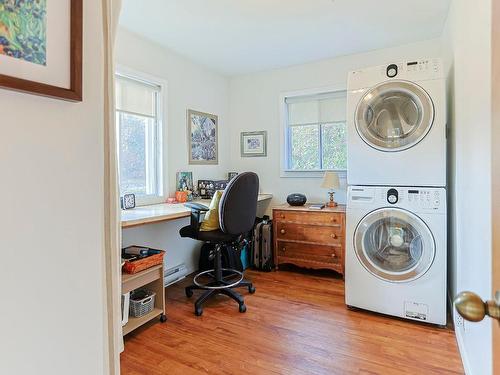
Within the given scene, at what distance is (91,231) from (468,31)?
2.01 meters

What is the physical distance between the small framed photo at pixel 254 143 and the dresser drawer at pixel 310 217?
3.08 ft

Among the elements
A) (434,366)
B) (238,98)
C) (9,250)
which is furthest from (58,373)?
(238,98)

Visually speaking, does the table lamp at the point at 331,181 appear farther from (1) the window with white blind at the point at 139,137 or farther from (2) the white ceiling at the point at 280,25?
(1) the window with white blind at the point at 139,137

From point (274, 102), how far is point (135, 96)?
1689 mm

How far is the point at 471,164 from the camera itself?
5.10ft

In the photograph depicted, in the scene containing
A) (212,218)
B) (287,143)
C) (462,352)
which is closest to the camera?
(462,352)

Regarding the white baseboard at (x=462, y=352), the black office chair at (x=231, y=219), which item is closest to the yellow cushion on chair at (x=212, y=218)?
the black office chair at (x=231, y=219)

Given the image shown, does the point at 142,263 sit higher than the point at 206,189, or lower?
lower

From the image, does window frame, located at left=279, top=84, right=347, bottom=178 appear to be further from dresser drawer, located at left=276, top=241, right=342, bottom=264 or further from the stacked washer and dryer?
the stacked washer and dryer

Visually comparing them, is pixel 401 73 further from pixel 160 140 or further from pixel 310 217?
pixel 160 140

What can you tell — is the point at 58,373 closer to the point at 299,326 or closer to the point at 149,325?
the point at 149,325

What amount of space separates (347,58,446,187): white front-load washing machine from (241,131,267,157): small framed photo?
5.31 feet

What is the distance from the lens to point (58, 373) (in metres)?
0.79

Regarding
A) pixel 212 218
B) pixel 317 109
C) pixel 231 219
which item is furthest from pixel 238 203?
pixel 317 109
